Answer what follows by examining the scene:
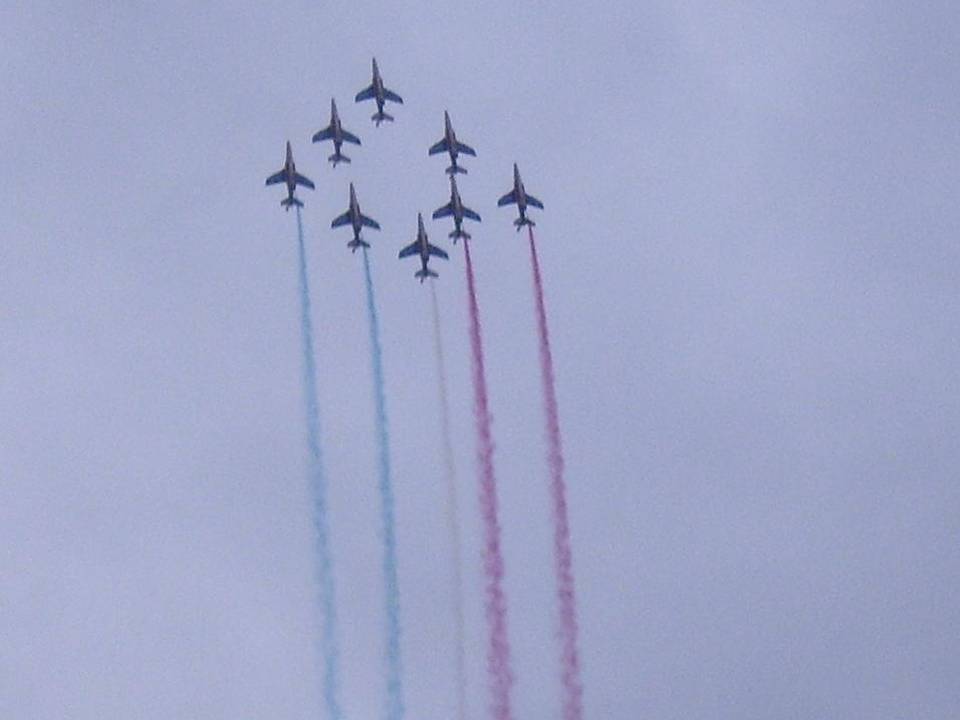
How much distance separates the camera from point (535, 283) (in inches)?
4018

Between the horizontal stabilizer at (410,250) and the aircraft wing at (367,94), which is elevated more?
the aircraft wing at (367,94)

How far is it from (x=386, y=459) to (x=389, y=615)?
8250mm

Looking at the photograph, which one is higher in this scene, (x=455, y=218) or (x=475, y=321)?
(x=455, y=218)

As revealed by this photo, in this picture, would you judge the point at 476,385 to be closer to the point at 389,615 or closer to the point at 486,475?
the point at 486,475

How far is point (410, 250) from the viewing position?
10819 centimetres

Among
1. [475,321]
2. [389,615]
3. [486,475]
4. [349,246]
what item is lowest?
[389,615]

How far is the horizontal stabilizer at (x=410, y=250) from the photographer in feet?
354

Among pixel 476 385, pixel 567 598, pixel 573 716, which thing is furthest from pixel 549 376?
pixel 573 716

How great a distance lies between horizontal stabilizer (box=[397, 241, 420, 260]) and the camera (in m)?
108

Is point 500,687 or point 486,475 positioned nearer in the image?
point 500,687

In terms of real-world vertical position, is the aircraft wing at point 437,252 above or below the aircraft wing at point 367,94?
below

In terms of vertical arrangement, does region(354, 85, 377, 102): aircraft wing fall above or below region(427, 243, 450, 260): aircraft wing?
above

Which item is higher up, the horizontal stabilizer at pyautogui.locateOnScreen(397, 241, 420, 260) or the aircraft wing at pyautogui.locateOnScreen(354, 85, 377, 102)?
the aircraft wing at pyautogui.locateOnScreen(354, 85, 377, 102)

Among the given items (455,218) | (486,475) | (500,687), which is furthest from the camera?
(455,218)
